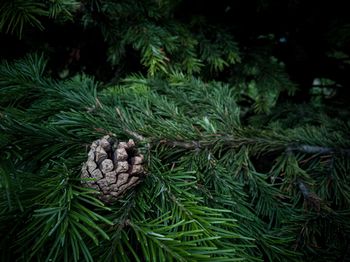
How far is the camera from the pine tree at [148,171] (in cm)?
49

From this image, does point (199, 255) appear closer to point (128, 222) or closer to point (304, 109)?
point (128, 222)

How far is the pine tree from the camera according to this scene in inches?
19.4

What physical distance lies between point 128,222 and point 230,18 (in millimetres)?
1804

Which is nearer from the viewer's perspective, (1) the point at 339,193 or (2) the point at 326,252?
(2) the point at 326,252

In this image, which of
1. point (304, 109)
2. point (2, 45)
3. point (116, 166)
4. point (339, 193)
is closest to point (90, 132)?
point (116, 166)

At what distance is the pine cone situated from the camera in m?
0.56

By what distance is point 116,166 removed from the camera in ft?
1.90

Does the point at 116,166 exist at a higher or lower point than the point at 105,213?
higher

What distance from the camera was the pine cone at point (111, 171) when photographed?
562mm

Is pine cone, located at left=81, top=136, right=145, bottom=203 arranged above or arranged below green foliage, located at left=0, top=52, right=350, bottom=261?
above

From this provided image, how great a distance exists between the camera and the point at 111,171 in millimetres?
571

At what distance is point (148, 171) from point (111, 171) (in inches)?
3.8

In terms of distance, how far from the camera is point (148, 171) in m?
0.63

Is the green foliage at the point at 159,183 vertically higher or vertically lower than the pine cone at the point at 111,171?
lower
